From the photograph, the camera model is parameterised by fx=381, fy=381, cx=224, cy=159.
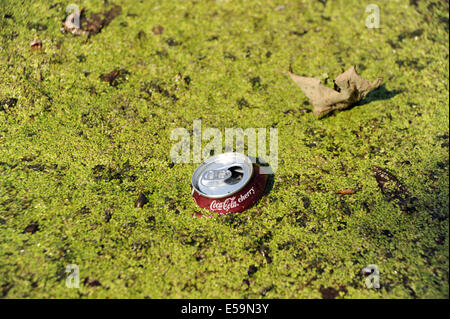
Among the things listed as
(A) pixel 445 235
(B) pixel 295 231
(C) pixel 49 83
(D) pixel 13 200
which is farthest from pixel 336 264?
(C) pixel 49 83

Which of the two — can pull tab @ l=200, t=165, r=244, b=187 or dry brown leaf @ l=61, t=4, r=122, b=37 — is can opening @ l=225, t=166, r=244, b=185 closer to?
can pull tab @ l=200, t=165, r=244, b=187

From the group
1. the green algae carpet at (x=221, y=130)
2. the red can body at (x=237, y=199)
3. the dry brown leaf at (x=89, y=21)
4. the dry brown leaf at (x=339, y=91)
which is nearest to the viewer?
the green algae carpet at (x=221, y=130)

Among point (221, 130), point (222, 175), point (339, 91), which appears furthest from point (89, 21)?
point (339, 91)

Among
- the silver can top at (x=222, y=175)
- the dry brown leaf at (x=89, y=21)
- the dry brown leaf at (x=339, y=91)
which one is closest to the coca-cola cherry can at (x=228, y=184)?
the silver can top at (x=222, y=175)

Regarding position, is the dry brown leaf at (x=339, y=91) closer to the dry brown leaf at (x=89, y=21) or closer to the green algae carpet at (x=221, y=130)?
the green algae carpet at (x=221, y=130)

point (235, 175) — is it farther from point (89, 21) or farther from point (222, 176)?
point (89, 21)

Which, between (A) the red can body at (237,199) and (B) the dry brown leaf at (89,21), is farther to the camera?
(B) the dry brown leaf at (89,21)

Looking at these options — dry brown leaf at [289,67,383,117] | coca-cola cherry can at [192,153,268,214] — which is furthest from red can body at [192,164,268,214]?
dry brown leaf at [289,67,383,117]
